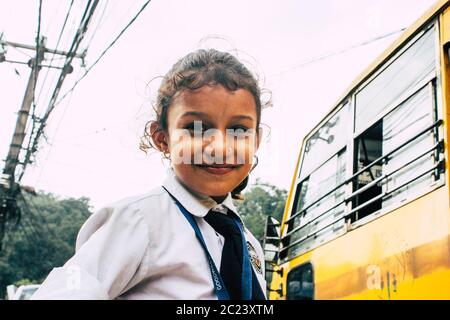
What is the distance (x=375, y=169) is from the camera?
277cm

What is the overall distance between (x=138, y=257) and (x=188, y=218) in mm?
152

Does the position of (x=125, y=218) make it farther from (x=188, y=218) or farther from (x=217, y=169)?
(x=217, y=169)

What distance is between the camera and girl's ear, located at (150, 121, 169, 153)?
1176 mm

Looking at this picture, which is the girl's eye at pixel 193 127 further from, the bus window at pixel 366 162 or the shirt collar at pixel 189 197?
the bus window at pixel 366 162

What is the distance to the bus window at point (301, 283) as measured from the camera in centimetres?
312

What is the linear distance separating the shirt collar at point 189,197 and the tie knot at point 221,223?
2cm

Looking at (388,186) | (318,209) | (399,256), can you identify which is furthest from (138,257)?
(318,209)

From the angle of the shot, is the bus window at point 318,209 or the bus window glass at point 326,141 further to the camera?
the bus window glass at point 326,141

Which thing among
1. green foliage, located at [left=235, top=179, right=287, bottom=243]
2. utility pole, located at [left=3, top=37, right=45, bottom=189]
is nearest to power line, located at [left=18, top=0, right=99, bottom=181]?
utility pole, located at [left=3, top=37, right=45, bottom=189]

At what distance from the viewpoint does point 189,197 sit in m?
1.00

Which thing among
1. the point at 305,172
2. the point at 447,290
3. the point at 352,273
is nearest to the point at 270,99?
the point at 447,290

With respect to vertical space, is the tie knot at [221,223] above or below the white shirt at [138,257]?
above

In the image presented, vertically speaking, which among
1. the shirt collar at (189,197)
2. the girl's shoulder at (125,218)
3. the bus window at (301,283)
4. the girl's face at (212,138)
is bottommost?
the bus window at (301,283)

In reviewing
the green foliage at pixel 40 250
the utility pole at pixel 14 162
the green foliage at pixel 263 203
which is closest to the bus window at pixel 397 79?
the green foliage at pixel 263 203
